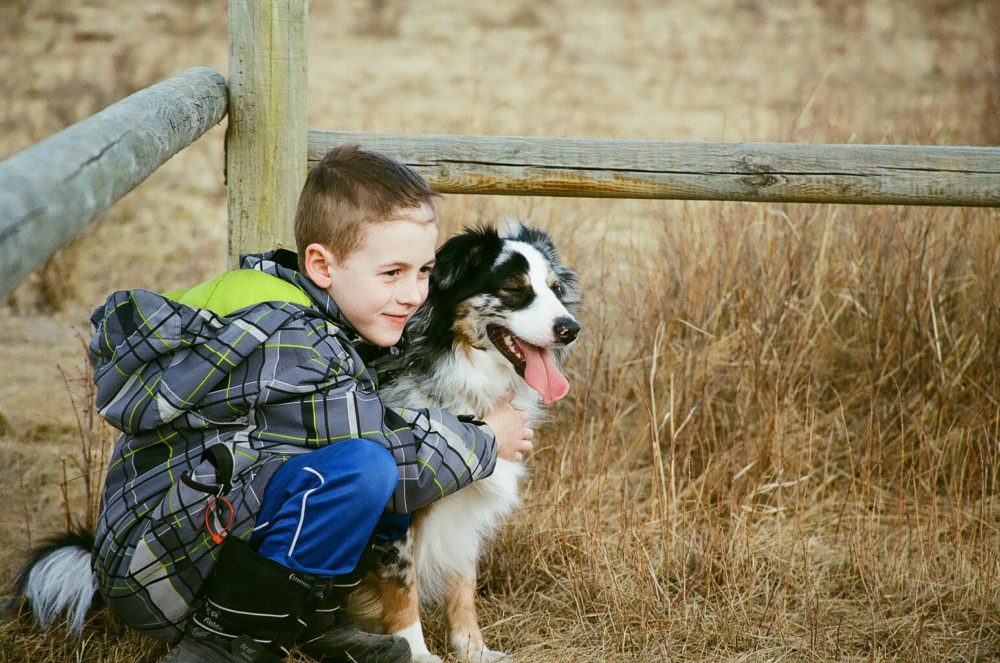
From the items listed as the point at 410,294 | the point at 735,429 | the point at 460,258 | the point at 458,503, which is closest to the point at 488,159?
the point at 460,258

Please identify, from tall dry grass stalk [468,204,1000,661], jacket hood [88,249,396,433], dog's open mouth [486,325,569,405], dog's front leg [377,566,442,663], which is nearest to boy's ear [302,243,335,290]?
jacket hood [88,249,396,433]

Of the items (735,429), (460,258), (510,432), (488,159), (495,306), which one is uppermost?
(488,159)

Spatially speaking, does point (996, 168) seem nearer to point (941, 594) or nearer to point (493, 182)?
point (941, 594)

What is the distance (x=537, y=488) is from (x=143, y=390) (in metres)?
1.64

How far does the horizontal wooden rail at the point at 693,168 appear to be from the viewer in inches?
108

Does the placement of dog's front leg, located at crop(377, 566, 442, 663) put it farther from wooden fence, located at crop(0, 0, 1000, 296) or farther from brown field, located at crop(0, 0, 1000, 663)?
wooden fence, located at crop(0, 0, 1000, 296)

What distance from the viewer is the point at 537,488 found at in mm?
3287

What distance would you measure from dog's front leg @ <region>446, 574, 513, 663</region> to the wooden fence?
106 cm

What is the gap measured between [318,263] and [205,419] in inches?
17.1

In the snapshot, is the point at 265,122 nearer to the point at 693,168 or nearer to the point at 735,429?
the point at 693,168

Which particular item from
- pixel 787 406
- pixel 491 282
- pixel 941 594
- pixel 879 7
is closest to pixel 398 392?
pixel 491 282

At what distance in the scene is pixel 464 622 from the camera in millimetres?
2588

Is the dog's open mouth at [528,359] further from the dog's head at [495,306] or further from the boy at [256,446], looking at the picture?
the boy at [256,446]

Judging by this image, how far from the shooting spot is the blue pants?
6.25ft
